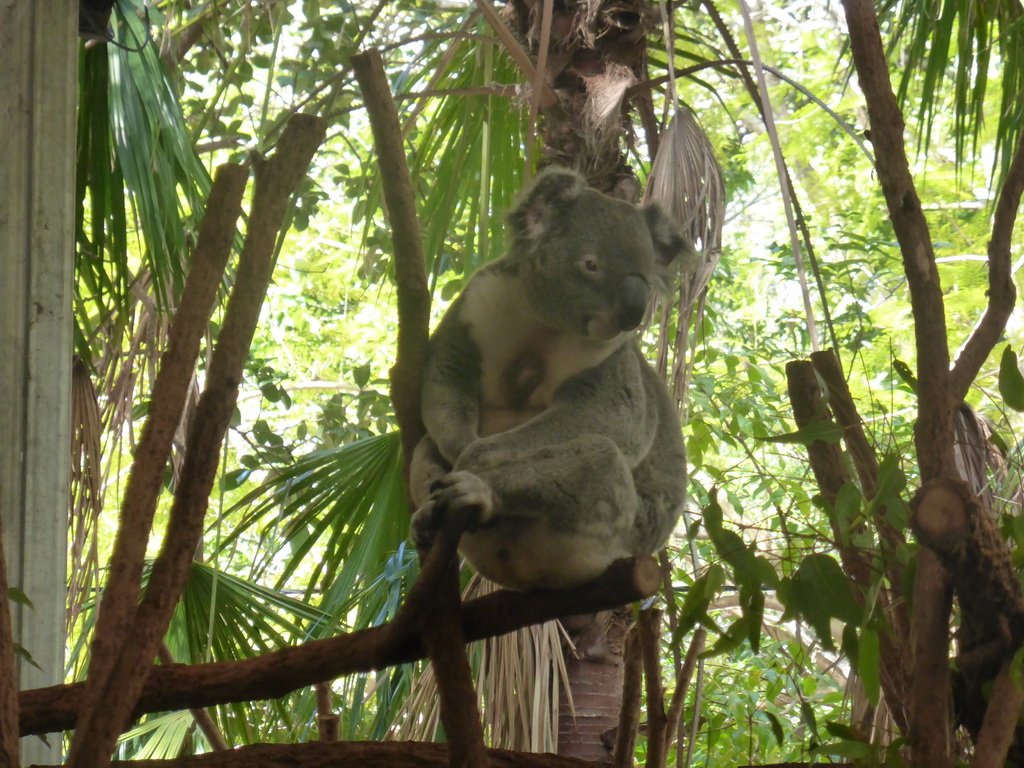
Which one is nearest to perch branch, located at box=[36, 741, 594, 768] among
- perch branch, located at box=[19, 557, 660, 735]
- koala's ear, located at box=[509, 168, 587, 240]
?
perch branch, located at box=[19, 557, 660, 735]

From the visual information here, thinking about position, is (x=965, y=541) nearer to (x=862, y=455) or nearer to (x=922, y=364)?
(x=922, y=364)

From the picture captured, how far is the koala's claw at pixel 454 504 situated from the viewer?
1.62 meters

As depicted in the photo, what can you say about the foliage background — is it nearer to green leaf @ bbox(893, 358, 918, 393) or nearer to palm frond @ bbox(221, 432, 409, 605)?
palm frond @ bbox(221, 432, 409, 605)

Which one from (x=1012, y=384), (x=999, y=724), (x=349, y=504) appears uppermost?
(x=349, y=504)

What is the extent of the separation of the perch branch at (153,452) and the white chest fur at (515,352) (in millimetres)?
913

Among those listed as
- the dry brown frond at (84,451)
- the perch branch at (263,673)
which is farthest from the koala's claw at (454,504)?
the dry brown frond at (84,451)

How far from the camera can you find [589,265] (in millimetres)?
2211

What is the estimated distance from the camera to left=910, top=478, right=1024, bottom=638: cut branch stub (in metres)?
1.36

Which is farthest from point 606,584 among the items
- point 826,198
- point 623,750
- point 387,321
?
point 826,198

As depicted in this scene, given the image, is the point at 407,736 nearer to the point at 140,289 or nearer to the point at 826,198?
the point at 140,289

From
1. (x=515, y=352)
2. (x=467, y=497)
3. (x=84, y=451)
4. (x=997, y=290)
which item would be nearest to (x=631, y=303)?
(x=515, y=352)

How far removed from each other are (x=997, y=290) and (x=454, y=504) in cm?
89

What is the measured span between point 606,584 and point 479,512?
25 centimetres

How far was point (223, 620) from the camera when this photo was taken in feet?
8.32
